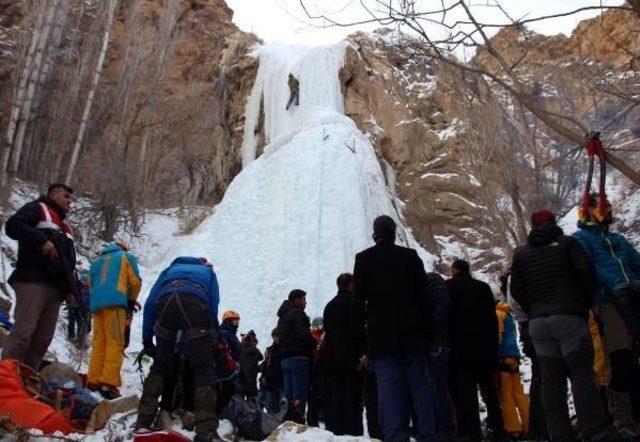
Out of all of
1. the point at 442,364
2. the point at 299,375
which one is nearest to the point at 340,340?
the point at 442,364

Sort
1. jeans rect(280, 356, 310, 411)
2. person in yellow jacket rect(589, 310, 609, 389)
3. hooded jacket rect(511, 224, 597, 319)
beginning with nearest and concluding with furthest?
hooded jacket rect(511, 224, 597, 319), person in yellow jacket rect(589, 310, 609, 389), jeans rect(280, 356, 310, 411)

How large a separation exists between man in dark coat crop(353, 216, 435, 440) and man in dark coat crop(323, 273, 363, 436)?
3.71 feet

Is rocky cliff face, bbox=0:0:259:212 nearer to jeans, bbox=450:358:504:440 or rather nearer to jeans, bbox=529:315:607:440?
jeans, bbox=450:358:504:440

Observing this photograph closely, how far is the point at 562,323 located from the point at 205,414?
2.35 metres

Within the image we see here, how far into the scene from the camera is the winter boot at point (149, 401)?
14.5 ft

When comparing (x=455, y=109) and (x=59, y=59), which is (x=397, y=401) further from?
(x=59, y=59)

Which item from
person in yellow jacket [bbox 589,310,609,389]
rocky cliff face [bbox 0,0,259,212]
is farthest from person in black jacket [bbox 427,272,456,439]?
rocky cliff face [bbox 0,0,259,212]

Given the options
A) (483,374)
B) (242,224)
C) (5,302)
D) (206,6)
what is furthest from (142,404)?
(206,6)

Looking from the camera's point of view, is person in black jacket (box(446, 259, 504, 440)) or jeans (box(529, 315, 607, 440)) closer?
jeans (box(529, 315, 607, 440))

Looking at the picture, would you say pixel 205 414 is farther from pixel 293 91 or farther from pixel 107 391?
pixel 293 91

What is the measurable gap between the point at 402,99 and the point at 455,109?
168cm

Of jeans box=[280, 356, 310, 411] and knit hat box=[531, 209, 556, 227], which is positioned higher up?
knit hat box=[531, 209, 556, 227]

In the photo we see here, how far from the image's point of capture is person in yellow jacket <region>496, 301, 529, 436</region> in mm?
6023

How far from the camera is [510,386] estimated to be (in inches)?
242
